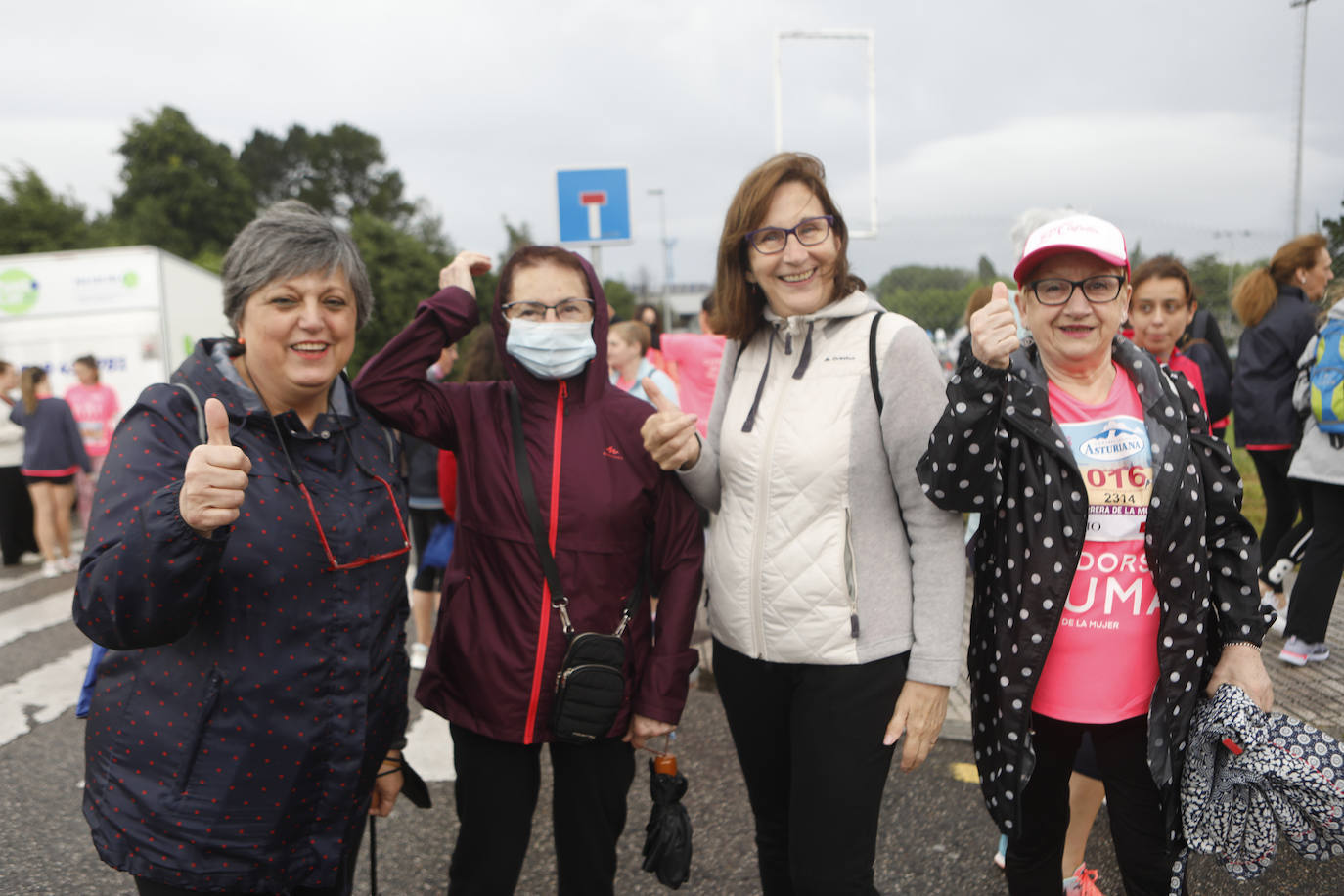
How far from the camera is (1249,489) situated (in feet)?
29.0

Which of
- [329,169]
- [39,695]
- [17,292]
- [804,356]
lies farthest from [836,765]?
[329,169]

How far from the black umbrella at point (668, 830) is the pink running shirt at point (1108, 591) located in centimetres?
100

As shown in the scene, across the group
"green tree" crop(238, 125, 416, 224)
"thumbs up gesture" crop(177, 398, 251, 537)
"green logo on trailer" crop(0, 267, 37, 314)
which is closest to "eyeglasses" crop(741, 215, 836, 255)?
"thumbs up gesture" crop(177, 398, 251, 537)

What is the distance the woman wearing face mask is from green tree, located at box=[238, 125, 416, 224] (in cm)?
6025

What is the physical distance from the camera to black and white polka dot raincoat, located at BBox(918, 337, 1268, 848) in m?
1.90

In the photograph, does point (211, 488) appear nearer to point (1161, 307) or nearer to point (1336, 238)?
point (1161, 307)

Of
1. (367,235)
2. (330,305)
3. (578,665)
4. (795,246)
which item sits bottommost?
(578,665)

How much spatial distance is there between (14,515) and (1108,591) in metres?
10.2

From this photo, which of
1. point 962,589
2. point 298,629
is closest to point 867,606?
point 962,589

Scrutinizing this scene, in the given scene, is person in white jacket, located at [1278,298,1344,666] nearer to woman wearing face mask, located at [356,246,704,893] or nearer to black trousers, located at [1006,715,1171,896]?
black trousers, located at [1006,715,1171,896]

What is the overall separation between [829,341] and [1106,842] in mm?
2234

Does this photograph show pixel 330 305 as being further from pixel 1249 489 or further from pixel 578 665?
pixel 1249 489

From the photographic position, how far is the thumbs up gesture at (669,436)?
2053 millimetres

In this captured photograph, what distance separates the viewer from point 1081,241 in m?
1.90
